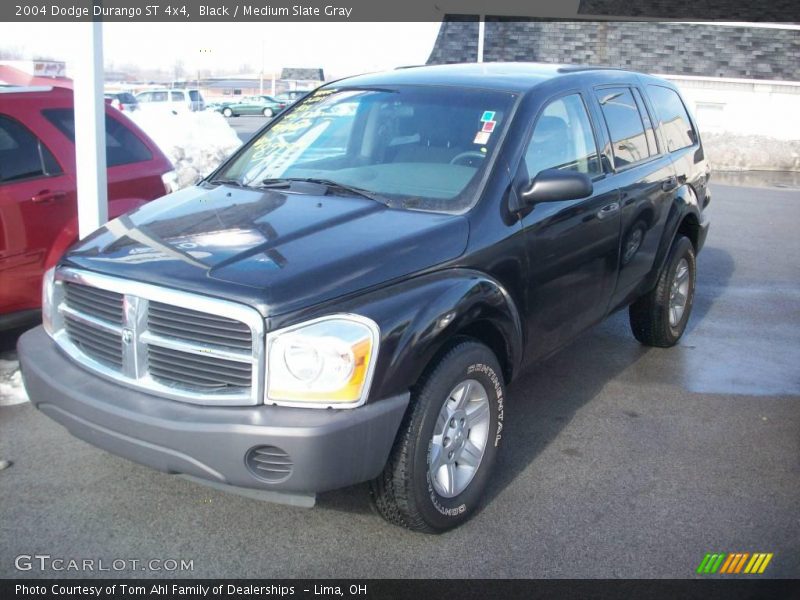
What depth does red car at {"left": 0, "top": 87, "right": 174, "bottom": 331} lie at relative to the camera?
5.48 meters

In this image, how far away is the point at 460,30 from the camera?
2616 centimetres

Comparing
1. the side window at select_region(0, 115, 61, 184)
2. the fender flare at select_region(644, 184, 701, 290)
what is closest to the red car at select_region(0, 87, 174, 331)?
the side window at select_region(0, 115, 61, 184)

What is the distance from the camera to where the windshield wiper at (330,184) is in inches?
160

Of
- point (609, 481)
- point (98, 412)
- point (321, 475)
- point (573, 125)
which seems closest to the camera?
point (321, 475)

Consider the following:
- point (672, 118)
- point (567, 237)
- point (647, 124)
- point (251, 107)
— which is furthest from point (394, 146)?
point (251, 107)

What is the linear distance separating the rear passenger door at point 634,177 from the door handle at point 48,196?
3.59 m

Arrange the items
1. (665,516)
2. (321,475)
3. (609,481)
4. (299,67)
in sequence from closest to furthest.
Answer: (321,475) < (665,516) < (609,481) < (299,67)

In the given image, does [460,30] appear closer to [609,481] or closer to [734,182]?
[734,182]

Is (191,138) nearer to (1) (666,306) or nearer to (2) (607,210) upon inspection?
(1) (666,306)

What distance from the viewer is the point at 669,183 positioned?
5.79 meters

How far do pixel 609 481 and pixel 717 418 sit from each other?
127 cm

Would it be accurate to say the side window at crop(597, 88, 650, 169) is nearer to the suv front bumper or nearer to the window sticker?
the window sticker

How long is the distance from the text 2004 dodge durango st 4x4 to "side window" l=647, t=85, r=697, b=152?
894 mm
